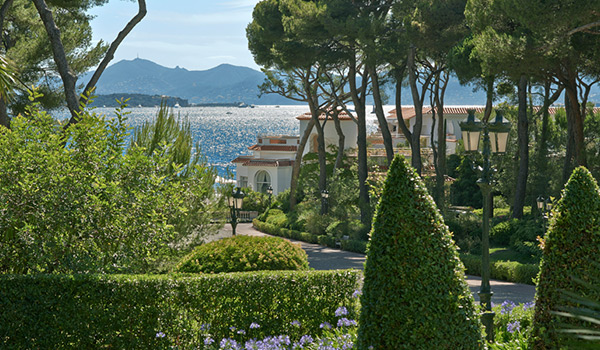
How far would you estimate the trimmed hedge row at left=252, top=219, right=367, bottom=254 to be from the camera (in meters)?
25.4

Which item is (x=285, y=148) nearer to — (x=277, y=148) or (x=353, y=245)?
(x=277, y=148)

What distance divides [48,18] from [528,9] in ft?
34.2

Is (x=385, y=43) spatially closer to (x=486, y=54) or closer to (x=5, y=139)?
(x=486, y=54)

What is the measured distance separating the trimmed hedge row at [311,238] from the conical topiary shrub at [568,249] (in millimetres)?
17791

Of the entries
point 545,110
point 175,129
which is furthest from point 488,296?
point 545,110

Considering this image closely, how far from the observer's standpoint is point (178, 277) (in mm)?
7664

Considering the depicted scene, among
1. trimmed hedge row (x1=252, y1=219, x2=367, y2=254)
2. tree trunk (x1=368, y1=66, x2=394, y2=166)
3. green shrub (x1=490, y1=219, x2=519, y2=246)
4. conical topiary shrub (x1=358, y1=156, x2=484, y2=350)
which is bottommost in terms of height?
trimmed hedge row (x1=252, y1=219, x2=367, y2=254)

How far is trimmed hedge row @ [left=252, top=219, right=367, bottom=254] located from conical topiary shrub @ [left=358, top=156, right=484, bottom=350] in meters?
18.4

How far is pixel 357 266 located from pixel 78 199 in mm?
13203

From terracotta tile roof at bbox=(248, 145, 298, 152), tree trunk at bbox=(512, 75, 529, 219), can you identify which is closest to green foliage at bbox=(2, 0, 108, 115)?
tree trunk at bbox=(512, 75, 529, 219)

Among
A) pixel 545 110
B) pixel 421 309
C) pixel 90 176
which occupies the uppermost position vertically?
pixel 545 110

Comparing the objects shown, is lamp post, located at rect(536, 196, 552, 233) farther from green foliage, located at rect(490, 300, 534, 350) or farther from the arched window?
the arched window

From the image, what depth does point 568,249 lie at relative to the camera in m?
5.66

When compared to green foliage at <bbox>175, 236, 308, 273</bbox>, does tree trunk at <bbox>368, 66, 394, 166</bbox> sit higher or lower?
higher
